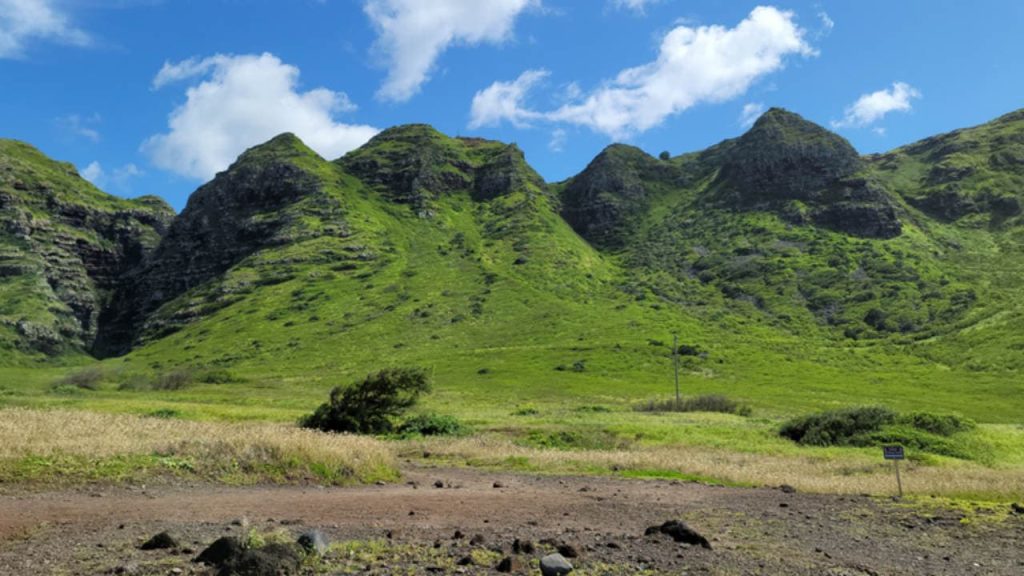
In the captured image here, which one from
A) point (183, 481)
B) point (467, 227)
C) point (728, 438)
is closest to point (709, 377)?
point (728, 438)

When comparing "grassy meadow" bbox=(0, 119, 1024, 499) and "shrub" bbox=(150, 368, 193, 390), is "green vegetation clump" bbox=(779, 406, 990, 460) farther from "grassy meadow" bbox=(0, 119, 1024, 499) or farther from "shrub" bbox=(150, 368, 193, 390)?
"shrub" bbox=(150, 368, 193, 390)

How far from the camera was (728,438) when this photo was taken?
A: 133 feet

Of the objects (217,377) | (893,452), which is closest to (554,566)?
(893,452)

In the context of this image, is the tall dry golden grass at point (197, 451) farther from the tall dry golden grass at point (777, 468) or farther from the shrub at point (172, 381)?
the shrub at point (172, 381)

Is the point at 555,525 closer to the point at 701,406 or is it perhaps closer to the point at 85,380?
the point at 701,406

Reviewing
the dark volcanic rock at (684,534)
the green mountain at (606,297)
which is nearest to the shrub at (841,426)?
the dark volcanic rock at (684,534)

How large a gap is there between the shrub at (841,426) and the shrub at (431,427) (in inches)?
801

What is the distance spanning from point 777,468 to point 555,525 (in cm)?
1727

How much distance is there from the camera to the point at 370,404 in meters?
41.2

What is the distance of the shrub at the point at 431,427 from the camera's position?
132 ft

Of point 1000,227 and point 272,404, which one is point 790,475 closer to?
point 272,404

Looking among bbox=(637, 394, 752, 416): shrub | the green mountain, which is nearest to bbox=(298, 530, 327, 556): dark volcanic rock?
bbox=(637, 394, 752, 416): shrub

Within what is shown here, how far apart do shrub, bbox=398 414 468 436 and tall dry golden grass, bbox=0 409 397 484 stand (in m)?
16.1

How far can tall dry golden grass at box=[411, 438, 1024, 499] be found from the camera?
910 inches
